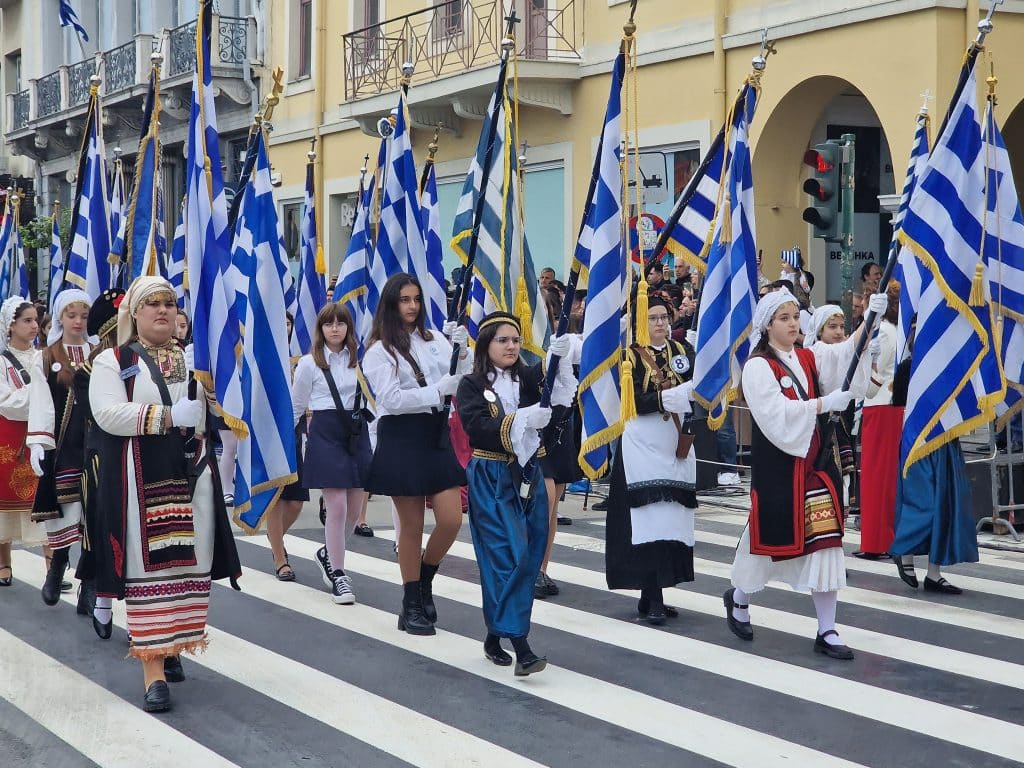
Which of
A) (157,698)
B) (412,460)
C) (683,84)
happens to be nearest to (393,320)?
(412,460)

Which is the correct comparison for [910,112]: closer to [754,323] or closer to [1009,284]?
[1009,284]

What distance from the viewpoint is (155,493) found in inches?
261

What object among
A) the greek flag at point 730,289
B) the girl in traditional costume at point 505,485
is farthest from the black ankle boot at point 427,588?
the greek flag at point 730,289

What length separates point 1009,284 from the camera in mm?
10070

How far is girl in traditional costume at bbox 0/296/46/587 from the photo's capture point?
9484 mm

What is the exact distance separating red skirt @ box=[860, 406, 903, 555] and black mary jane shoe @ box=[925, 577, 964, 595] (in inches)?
29.3

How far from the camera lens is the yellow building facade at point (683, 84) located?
15.9 m

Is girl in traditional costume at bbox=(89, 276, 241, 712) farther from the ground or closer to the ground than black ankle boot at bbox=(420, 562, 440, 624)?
farther from the ground

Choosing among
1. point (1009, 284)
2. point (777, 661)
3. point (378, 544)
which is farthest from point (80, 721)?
point (1009, 284)

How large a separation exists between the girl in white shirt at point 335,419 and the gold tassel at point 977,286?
3941 mm

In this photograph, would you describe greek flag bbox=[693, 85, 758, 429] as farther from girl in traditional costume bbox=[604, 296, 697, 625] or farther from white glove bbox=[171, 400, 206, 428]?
white glove bbox=[171, 400, 206, 428]

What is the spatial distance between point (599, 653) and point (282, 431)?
2202 millimetres

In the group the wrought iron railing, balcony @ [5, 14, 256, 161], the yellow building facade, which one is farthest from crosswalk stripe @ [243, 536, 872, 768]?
the wrought iron railing

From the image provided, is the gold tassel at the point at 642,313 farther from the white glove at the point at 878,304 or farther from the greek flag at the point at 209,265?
the greek flag at the point at 209,265
